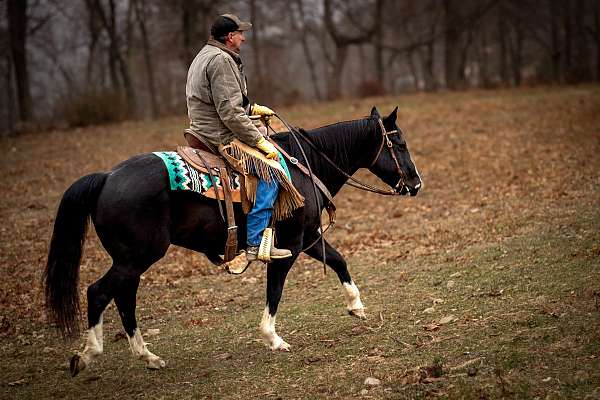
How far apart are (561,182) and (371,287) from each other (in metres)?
6.74

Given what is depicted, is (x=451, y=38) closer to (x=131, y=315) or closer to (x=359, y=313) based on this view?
(x=359, y=313)

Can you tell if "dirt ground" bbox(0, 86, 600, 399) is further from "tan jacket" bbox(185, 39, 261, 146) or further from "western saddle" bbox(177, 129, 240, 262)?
"tan jacket" bbox(185, 39, 261, 146)

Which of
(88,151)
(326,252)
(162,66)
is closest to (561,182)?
(326,252)

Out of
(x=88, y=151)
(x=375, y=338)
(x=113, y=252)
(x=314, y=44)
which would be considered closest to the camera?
(x=113, y=252)

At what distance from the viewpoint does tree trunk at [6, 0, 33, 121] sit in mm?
27656

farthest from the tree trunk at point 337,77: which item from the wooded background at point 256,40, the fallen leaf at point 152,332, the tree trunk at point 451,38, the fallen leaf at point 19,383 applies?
the fallen leaf at point 19,383

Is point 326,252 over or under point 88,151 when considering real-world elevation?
under

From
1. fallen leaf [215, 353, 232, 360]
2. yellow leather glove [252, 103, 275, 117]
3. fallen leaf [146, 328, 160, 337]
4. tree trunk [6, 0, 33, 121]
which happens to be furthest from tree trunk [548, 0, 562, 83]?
fallen leaf [215, 353, 232, 360]

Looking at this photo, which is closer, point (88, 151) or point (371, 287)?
point (371, 287)

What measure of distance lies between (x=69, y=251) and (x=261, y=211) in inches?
72.9

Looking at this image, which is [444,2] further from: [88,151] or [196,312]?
[196,312]

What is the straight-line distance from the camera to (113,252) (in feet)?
20.8

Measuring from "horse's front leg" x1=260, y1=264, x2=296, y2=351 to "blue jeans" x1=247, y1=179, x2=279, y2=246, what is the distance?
0.39 m

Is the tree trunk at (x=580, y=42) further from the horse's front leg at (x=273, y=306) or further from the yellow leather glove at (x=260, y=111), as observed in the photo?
the horse's front leg at (x=273, y=306)
